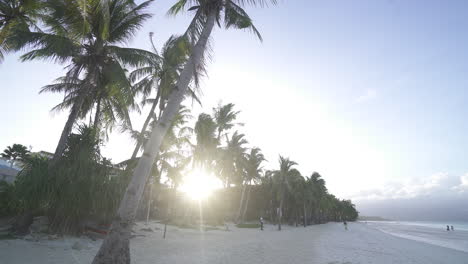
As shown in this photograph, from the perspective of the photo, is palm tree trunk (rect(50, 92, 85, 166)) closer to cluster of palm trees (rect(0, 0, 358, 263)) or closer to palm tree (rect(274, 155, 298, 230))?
cluster of palm trees (rect(0, 0, 358, 263))

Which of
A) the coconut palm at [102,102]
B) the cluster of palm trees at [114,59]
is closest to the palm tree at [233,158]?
the cluster of palm trees at [114,59]

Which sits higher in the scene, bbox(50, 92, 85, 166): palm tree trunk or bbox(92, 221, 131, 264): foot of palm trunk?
bbox(50, 92, 85, 166): palm tree trunk

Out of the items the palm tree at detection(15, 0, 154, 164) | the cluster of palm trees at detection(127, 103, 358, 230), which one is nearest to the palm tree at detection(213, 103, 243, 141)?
the cluster of palm trees at detection(127, 103, 358, 230)

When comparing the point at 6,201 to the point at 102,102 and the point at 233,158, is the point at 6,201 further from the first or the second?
the point at 233,158

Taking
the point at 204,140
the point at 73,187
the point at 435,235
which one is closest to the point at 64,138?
the point at 73,187

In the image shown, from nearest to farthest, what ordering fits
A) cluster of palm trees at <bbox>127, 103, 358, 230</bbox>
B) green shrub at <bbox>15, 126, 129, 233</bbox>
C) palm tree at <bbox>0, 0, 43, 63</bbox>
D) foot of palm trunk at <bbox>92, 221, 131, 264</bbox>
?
foot of palm trunk at <bbox>92, 221, 131, 264</bbox>, green shrub at <bbox>15, 126, 129, 233</bbox>, palm tree at <bbox>0, 0, 43, 63</bbox>, cluster of palm trees at <bbox>127, 103, 358, 230</bbox>

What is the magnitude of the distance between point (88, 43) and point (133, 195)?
1034 cm

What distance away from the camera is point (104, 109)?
1449 centimetres

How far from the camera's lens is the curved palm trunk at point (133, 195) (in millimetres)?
4996

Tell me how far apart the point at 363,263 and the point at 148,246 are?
9.96 metres

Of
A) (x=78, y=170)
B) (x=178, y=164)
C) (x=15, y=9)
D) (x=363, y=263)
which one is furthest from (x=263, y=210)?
(x=15, y=9)

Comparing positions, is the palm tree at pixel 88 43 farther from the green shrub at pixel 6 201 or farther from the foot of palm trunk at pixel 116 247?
the foot of palm trunk at pixel 116 247

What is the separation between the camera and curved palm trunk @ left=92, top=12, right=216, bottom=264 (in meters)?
5.00

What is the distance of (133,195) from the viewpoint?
5566mm
